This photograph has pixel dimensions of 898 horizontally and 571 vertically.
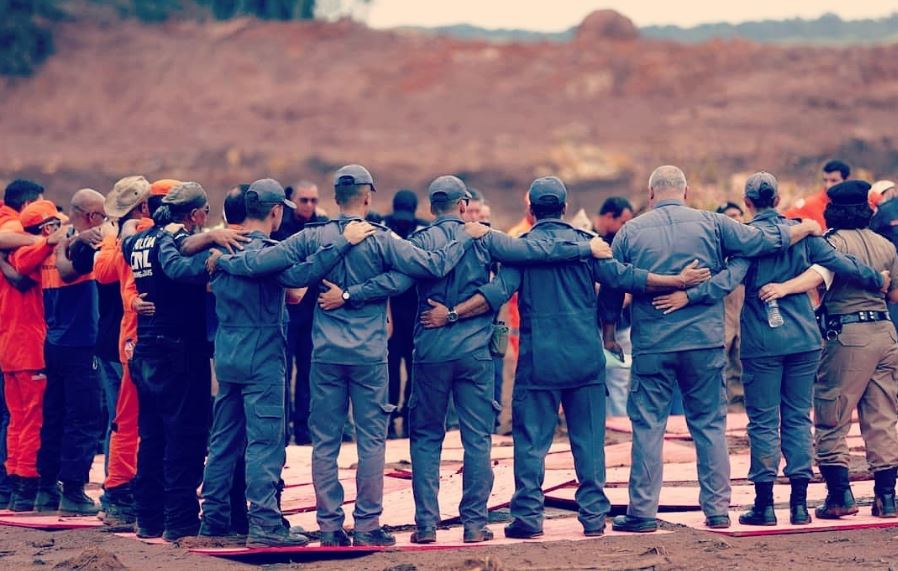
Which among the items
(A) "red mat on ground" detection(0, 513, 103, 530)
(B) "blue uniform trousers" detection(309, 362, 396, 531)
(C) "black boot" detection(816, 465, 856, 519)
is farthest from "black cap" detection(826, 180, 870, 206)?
(A) "red mat on ground" detection(0, 513, 103, 530)

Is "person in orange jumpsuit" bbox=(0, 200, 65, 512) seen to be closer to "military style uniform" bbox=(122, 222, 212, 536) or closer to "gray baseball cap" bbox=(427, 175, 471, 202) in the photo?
"military style uniform" bbox=(122, 222, 212, 536)

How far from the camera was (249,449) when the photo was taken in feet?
27.6

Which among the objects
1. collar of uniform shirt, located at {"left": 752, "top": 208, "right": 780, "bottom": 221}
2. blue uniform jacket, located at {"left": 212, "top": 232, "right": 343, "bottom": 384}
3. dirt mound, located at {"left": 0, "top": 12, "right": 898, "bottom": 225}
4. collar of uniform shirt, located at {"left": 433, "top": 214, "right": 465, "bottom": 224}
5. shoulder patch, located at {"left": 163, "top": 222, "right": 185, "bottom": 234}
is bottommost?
blue uniform jacket, located at {"left": 212, "top": 232, "right": 343, "bottom": 384}

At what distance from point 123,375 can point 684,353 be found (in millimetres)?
3707

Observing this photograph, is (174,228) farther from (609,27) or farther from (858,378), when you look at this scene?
(609,27)

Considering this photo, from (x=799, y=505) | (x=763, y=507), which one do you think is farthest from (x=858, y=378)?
(x=763, y=507)

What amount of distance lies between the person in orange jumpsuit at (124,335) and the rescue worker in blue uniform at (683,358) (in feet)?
10.5

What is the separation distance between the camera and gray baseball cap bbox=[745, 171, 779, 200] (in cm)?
878

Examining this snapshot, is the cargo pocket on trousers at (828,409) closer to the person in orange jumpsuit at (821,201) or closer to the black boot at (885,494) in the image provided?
the black boot at (885,494)

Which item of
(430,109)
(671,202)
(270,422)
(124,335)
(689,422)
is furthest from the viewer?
(430,109)

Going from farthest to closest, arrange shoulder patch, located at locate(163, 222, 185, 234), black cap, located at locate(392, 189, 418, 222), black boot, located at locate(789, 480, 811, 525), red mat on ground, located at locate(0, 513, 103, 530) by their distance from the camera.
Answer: black cap, located at locate(392, 189, 418, 222) < red mat on ground, located at locate(0, 513, 103, 530) < shoulder patch, located at locate(163, 222, 185, 234) < black boot, located at locate(789, 480, 811, 525)

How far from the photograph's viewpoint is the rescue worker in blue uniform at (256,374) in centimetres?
836

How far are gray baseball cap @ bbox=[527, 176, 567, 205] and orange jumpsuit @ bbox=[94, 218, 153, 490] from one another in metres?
2.57

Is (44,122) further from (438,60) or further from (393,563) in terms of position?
(393,563)
